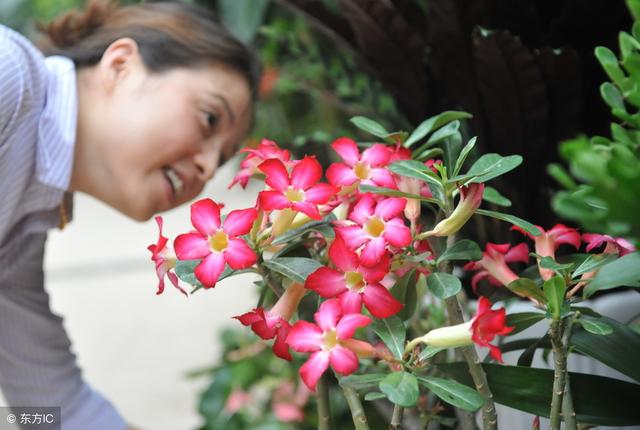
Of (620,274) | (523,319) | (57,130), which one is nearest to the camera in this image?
(620,274)

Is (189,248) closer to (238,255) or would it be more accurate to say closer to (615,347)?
(238,255)

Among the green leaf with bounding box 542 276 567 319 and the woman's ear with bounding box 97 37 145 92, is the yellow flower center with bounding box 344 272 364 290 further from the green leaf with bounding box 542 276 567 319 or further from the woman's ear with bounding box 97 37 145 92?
the woman's ear with bounding box 97 37 145 92

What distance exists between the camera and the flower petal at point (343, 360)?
485 millimetres

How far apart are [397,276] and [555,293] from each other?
0.14m

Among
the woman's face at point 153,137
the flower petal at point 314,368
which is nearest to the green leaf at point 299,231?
the flower petal at point 314,368

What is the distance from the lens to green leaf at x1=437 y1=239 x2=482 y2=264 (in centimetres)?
53

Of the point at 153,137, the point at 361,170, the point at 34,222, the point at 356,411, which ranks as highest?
the point at 361,170

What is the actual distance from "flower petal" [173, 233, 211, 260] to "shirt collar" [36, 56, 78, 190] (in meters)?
0.43

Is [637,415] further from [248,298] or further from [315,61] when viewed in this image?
[248,298]


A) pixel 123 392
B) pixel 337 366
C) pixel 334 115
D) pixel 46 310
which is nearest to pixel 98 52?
pixel 46 310

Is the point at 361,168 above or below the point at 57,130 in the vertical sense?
above

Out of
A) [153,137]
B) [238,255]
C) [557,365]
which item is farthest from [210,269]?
[153,137]

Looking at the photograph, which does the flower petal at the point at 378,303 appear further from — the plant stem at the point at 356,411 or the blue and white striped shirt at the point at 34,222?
the blue and white striped shirt at the point at 34,222

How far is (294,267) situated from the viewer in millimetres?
550
